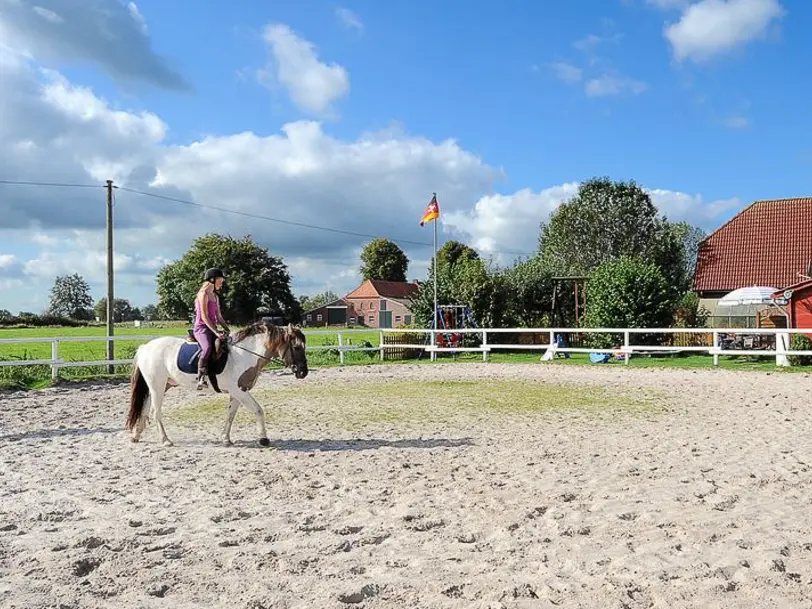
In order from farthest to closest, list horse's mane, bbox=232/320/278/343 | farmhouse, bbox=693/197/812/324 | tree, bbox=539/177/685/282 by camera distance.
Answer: tree, bbox=539/177/685/282
farmhouse, bbox=693/197/812/324
horse's mane, bbox=232/320/278/343

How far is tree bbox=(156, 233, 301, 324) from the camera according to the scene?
5784cm

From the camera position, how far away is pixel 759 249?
33.2 metres

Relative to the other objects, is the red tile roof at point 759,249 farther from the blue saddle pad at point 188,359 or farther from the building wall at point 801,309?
the blue saddle pad at point 188,359

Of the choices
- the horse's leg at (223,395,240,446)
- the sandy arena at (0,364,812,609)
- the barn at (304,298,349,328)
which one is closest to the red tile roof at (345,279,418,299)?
the barn at (304,298,349,328)

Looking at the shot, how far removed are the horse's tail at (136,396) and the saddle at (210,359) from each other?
60cm

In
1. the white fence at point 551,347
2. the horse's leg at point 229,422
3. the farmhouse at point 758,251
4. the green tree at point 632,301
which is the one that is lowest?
the horse's leg at point 229,422

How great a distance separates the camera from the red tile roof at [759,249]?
3189cm

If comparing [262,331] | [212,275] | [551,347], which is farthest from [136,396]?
[551,347]

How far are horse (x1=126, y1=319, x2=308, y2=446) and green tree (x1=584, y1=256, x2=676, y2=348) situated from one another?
59.8ft

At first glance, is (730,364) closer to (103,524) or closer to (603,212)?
(103,524)

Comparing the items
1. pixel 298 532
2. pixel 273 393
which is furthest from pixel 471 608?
pixel 273 393

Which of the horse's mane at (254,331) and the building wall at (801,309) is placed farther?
the building wall at (801,309)

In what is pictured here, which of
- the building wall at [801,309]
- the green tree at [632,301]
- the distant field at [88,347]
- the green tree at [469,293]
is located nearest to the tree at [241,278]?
the distant field at [88,347]

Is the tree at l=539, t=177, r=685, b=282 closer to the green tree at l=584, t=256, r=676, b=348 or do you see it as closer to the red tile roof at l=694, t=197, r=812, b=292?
the red tile roof at l=694, t=197, r=812, b=292
